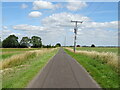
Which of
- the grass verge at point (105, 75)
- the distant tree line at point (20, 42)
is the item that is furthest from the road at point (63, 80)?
the distant tree line at point (20, 42)

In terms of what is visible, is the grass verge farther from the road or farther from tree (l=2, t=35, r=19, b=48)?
tree (l=2, t=35, r=19, b=48)

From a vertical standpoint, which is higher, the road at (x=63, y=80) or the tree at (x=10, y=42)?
the tree at (x=10, y=42)

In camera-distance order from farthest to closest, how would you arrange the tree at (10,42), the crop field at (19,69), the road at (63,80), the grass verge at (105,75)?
the tree at (10,42) < the crop field at (19,69) < the grass verge at (105,75) < the road at (63,80)

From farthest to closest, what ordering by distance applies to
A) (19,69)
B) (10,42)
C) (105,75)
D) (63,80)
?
(10,42), (19,69), (105,75), (63,80)

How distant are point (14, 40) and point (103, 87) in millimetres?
117663

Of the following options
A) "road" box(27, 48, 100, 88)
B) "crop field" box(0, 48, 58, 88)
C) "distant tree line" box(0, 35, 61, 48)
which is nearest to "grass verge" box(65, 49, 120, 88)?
"road" box(27, 48, 100, 88)

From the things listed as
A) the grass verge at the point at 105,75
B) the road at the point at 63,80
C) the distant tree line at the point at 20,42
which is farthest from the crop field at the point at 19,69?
the distant tree line at the point at 20,42

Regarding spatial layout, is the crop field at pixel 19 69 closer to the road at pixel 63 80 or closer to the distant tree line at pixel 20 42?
the road at pixel 63 80

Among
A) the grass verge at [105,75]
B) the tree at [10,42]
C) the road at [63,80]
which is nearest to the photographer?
the road at [63,80]

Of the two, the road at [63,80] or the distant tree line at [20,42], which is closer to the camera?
the road at [63,80]

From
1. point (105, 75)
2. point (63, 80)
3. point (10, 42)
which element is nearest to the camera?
point (63, 80)

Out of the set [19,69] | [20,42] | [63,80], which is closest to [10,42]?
[20,42]

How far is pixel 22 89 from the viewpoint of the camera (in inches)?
284

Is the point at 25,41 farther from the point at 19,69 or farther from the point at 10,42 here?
the point at 19,69
